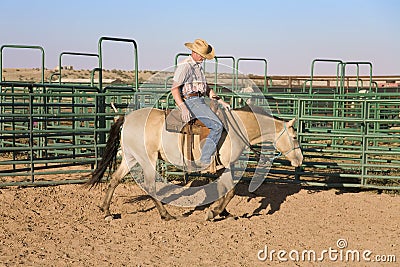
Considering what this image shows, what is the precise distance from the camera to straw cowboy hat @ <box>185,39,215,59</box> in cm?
623

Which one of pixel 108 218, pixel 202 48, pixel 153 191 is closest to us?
pixel 202 48

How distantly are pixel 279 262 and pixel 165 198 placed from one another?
Answer: 2.92m

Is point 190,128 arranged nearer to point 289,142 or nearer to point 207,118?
point 207,118

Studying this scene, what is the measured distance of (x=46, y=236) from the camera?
5668 mm

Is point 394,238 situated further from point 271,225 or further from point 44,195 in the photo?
point 44,195

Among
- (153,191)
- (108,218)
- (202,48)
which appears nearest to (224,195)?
(153,191)

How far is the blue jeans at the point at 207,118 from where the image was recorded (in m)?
6.33

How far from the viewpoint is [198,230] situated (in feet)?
19.7

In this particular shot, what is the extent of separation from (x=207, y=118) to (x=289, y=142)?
1200mm

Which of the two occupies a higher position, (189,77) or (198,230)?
(189,77)

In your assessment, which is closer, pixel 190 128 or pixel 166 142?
pixel 190 128

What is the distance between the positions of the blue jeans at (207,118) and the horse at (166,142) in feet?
Result: 0.61

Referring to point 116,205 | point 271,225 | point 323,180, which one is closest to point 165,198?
point 116,205

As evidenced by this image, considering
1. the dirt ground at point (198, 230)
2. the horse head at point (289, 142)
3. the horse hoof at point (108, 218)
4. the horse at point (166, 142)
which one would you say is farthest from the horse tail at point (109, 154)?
the horse head at point (289, 142)
